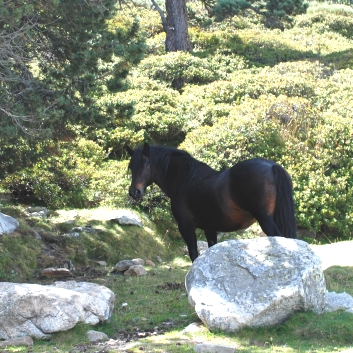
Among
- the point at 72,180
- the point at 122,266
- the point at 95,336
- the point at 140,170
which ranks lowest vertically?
the point at 122,266

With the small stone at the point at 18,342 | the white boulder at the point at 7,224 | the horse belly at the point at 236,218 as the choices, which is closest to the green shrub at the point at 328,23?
the white boulder at the point at 7,224

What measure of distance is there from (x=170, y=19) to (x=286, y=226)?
1855 centimetres

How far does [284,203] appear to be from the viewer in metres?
7.85

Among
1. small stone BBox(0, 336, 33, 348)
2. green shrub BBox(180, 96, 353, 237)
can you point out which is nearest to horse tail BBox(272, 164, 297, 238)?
small stone BBox(0, 336, 33, 348)

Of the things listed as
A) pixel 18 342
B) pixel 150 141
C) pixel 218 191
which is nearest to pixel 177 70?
pixel 150 141

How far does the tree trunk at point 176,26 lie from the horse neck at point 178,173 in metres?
16.5

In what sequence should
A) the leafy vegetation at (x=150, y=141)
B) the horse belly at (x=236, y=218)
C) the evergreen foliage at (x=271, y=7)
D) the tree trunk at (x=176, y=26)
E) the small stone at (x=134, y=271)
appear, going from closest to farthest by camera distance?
the leafy vegetation at (x=150, y=141) < the horse belly at (x=236, y=218) < the small stone at (x=134, y=271) < the tree trunk at (x=176, y=26) < the evergreen foliage at (x=271, y=7)

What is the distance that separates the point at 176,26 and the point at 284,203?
1842 centimetres

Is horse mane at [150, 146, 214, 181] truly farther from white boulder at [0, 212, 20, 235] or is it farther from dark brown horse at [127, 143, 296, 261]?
white boulder at [0, 212, 20, 235]

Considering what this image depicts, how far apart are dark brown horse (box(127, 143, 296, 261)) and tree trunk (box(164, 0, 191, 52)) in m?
16.4

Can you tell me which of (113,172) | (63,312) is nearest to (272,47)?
(113,172)

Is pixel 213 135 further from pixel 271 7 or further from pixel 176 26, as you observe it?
pixel 271 7

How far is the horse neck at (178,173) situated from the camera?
9046 mm

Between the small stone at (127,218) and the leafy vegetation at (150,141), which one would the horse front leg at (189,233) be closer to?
the leafy vegetation at (150,141)
